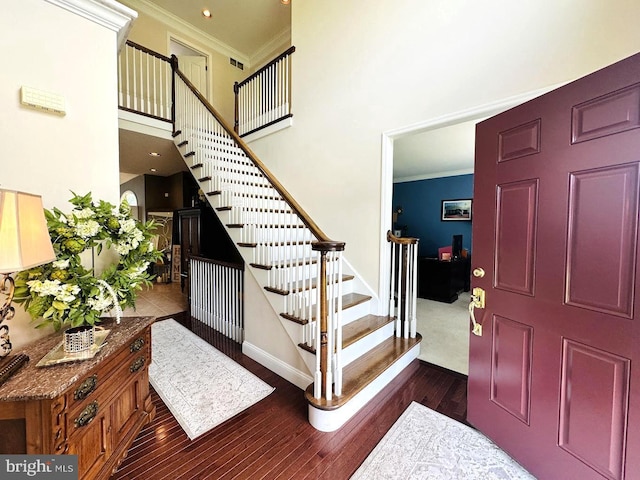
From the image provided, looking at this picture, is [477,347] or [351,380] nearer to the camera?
[477,347]

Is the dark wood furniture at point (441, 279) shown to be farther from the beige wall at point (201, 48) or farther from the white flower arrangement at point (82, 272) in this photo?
the beige wall at point (201, 48)

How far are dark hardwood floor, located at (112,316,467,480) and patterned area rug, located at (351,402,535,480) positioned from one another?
8 centimetres

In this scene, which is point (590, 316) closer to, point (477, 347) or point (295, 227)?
point (477, 347)

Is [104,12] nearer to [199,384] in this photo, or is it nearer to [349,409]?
[199,384]

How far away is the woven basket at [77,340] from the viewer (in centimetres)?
117

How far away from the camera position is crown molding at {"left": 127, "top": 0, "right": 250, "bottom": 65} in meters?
4.67

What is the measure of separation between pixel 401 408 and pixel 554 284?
4.51ft

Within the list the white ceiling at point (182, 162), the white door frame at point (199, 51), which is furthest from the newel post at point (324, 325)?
the white door frame at point (199, 51)

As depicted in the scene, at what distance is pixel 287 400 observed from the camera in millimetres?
2059

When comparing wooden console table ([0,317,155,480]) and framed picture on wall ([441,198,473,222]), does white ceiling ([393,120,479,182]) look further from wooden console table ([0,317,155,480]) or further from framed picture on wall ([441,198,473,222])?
wooden console table ([0,317,155,480])

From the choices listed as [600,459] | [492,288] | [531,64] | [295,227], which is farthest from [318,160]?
[600,459]

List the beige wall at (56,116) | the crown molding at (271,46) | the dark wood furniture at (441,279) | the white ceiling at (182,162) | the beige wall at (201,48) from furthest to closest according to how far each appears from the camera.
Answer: the crown molding at (271,46) → the dark wood furniture at (441,279) → the beige wall at (201,48) → the white ceiling at (182,162) → the beige wall at (56,116)

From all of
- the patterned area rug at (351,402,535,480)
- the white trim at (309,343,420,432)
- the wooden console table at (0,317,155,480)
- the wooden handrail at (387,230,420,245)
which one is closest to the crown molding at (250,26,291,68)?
the wooden handrail at (387,230,420,245)

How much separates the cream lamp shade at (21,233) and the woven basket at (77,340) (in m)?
0.42
